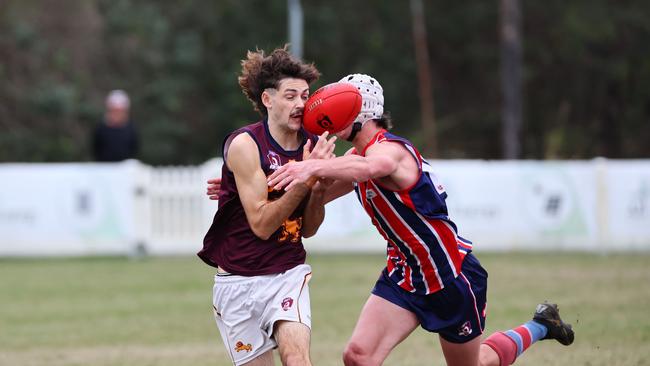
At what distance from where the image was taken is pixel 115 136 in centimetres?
1686

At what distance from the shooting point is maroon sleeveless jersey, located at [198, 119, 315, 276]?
19.2 ft

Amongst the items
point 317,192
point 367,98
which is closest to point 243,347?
point 317,192

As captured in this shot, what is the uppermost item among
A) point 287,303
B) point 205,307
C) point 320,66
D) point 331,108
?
point 320,66

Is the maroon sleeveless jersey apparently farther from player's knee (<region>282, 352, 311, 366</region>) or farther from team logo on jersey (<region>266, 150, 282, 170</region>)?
player's knee (<region>282, 352, 311, 366</region>)

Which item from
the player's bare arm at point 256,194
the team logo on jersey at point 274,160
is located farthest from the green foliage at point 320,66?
the player's bare arm at point 256,194

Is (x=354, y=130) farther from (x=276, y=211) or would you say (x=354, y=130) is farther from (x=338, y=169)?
(x=276, y=211)

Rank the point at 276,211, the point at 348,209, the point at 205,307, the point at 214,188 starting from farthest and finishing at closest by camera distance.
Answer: the point at 348,209, the point at 205,307, the point at 214,188, the point at 276,211

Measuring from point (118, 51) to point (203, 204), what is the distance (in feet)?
61.4

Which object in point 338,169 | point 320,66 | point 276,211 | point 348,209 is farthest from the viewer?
point 320,66

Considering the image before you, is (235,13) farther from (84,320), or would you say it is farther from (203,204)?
(84,320)

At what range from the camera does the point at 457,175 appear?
52.4 ft

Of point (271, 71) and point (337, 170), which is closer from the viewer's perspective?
point (337, 170)

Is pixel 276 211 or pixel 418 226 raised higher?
pixel 276 211

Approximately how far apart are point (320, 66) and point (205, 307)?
26.3 m
